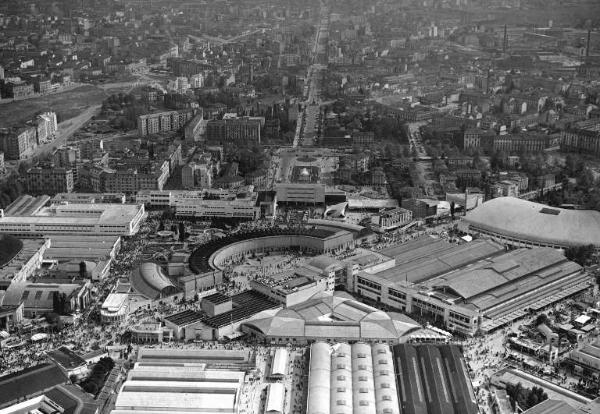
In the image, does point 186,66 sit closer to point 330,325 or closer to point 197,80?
point 197,80

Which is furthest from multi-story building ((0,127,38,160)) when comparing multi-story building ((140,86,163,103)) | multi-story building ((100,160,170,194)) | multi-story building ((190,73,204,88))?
multi-story building ((190,73,204,88))

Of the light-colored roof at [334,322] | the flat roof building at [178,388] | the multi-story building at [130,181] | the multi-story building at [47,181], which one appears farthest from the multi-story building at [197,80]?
the flat roof building at [178,388]

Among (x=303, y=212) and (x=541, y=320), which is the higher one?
(x=541, y=320)

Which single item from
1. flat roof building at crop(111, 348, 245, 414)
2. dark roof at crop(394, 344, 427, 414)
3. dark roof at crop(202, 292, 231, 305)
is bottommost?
dark roof at crop(394, 344, 427, 414)

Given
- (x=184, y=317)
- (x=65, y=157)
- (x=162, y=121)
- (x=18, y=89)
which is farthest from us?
(x=18, y=89)

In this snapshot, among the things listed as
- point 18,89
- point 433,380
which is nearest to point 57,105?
point 18,89

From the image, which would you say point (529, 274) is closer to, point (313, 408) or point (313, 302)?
point (313, 302)

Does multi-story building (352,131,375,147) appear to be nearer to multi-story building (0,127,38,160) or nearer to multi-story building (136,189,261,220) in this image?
multi-story building (136,189,261,220)
